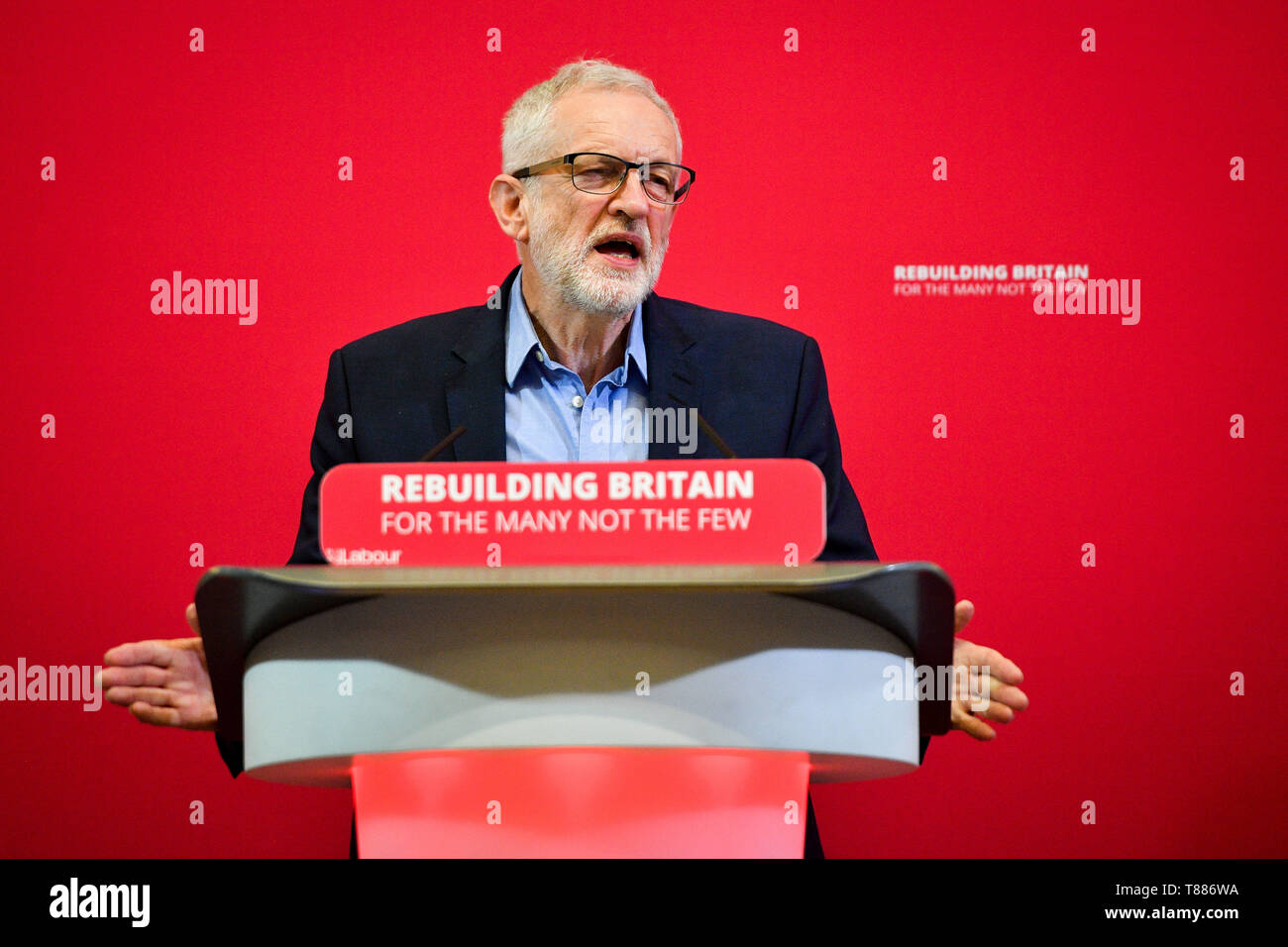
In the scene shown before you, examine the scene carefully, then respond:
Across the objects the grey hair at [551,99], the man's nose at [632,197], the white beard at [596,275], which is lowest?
the white beard at [596,275]

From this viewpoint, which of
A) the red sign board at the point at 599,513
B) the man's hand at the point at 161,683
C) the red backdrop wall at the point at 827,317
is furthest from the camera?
the red backdrop wall at the point at 827,317

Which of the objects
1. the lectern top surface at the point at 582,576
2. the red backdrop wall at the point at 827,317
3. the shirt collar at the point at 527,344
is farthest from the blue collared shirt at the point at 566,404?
the lectern top surface at the point at 582,576

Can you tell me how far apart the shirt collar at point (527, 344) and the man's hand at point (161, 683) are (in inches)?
30.2

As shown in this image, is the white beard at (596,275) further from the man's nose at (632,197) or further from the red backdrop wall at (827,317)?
the red backdrop wall at (827,317)

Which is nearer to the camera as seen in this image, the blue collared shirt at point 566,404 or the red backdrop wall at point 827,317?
the blue collared shirt at point 566,404

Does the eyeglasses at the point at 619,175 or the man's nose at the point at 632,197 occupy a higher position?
the eyeglasses at the point at 619,175

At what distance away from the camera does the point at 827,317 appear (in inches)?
86.3

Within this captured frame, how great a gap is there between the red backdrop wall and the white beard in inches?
16.6

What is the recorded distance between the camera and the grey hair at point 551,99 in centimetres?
182

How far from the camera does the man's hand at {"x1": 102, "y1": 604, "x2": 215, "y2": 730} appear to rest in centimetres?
112

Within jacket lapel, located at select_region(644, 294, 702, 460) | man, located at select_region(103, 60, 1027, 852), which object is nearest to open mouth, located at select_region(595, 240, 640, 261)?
man, located at select_region(103, 60, 1027, 852)

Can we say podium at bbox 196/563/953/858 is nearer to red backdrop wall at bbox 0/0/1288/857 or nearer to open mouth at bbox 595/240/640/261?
open mouth at bbox 595/240/640/261

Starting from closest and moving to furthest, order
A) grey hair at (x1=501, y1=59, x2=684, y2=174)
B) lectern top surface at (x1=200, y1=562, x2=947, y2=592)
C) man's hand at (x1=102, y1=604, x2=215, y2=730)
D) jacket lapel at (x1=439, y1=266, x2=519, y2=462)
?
lectern top surface at (x1=200, y1=562, x2=947, y2=592)
man's hand at (x1=102, y1=604, x2=215, y2=730)
jacket lapel at (x1=439, y1=266, x2=519, y2=462)
grey hair at (x1=501, y1=59, x2=684, y2=174)

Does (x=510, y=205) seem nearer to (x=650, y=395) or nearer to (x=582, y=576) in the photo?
(x=650, y=395)
